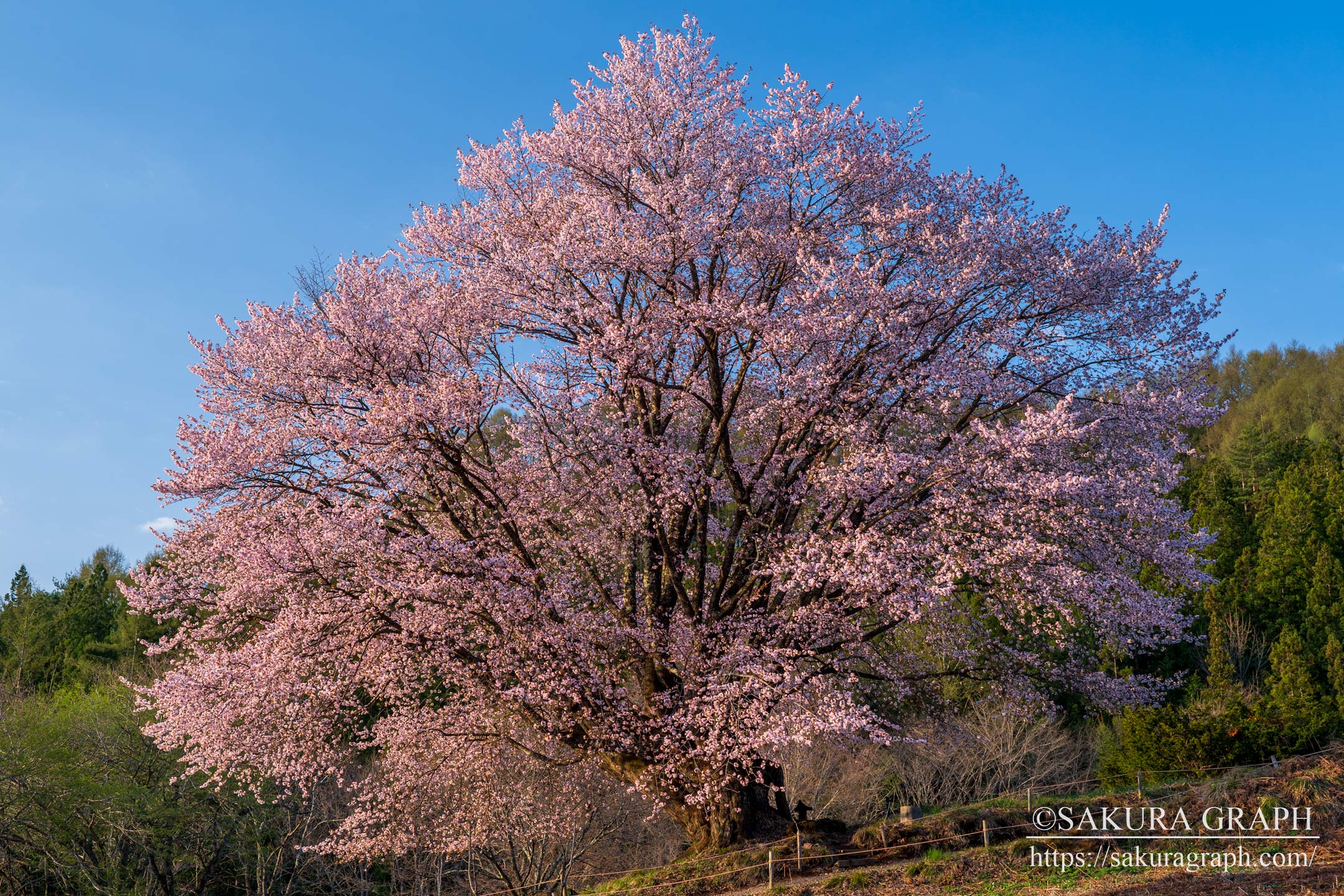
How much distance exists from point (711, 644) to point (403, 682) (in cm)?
488

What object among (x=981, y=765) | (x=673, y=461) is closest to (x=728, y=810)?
(x=673, y=461)

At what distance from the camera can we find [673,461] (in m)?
12.0

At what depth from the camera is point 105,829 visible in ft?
64.0

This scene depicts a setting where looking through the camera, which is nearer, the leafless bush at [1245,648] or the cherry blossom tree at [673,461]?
the cherry blossom tree at [673,461]

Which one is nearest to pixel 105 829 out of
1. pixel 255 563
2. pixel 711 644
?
pixel 255 563

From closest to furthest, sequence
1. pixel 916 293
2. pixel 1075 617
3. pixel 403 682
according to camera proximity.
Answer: pixel 916 293 → pixel 403 682 → pixel 1075 617

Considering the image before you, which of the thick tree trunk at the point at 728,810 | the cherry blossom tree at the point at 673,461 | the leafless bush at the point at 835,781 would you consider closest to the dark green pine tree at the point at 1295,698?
the cherry blossom tree at the point at 673,461

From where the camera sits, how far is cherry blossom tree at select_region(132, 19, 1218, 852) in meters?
11.8

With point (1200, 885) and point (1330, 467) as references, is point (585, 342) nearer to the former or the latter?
point (1200, 885)

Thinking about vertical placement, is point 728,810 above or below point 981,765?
above

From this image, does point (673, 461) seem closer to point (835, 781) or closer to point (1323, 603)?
point (835, 781)

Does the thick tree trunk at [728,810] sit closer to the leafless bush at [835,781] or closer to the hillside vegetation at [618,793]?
the hillside vegetation at [618,793]

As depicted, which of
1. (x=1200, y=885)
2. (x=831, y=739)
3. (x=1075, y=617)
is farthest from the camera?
(x=1075, y=617)

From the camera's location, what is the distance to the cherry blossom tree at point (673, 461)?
11812mm
